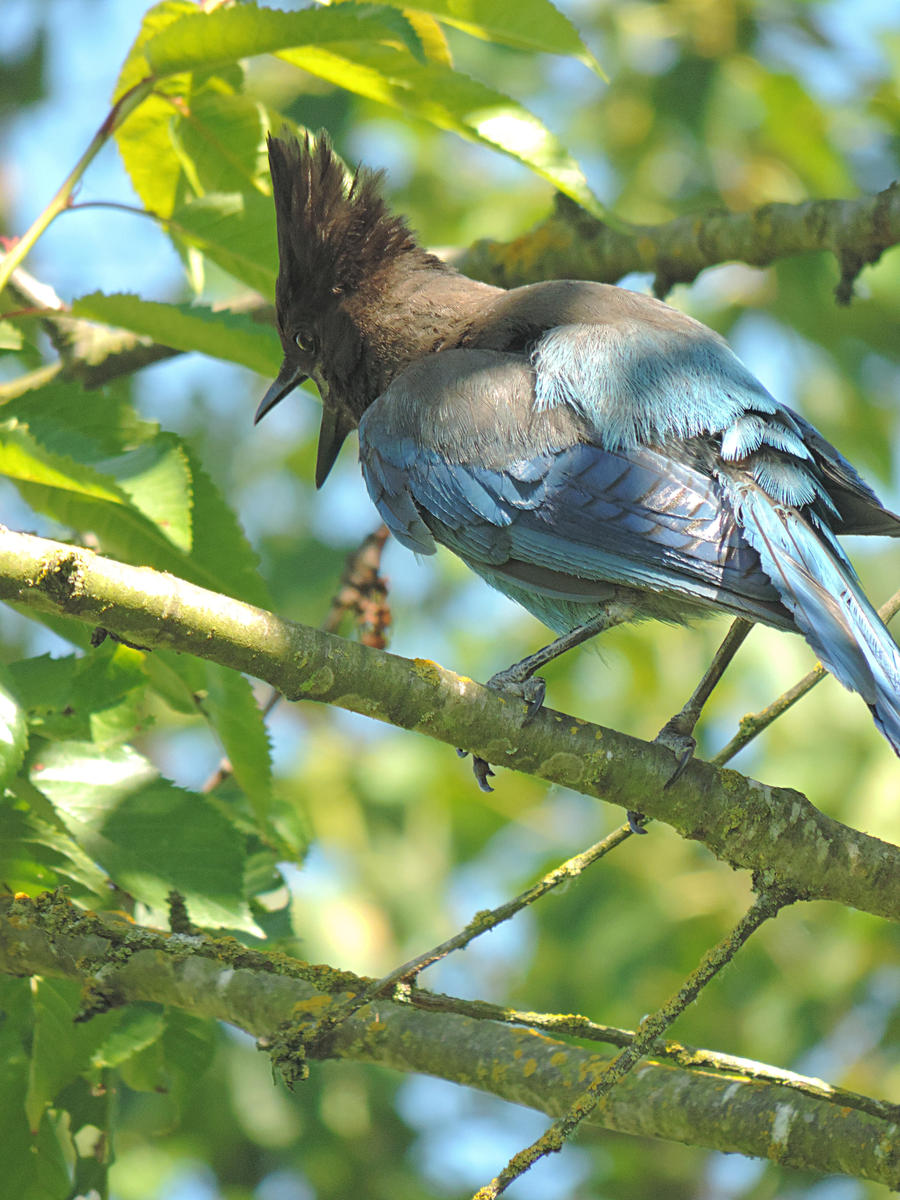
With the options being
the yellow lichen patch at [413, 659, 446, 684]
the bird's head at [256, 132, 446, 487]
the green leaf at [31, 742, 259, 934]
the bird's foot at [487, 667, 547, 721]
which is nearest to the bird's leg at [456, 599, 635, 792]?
the bird's foot at [487, 667, 547, 721]

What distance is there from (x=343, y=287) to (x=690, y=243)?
1.12m

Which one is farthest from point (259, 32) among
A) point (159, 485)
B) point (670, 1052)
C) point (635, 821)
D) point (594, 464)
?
point (670, 1052)

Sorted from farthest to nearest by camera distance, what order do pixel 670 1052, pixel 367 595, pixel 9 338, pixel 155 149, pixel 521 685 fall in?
pixel 367 595
pixel 155 149
pixel 521 685
pixel 9 338
pixel 670 1052

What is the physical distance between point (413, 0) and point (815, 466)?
1.44 m

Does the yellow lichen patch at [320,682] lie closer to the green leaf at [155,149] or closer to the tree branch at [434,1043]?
the tree branch at [434,1043]

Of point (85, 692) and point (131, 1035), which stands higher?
point (85, 692)

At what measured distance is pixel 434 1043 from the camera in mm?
2918

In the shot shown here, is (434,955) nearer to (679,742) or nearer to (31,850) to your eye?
(679,742)

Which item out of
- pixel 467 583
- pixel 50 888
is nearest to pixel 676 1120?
pixel 50 888

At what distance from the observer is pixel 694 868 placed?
19.9ft

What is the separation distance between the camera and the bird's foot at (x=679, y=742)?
2.82 meters

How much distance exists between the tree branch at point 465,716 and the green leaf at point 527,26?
162 centimetres

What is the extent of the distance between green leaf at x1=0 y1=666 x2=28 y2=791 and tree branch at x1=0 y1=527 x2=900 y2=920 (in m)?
0.22

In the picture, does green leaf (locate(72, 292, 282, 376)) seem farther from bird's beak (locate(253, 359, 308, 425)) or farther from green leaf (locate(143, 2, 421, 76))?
bird's beak (locate(253, 359, 308, 425))
